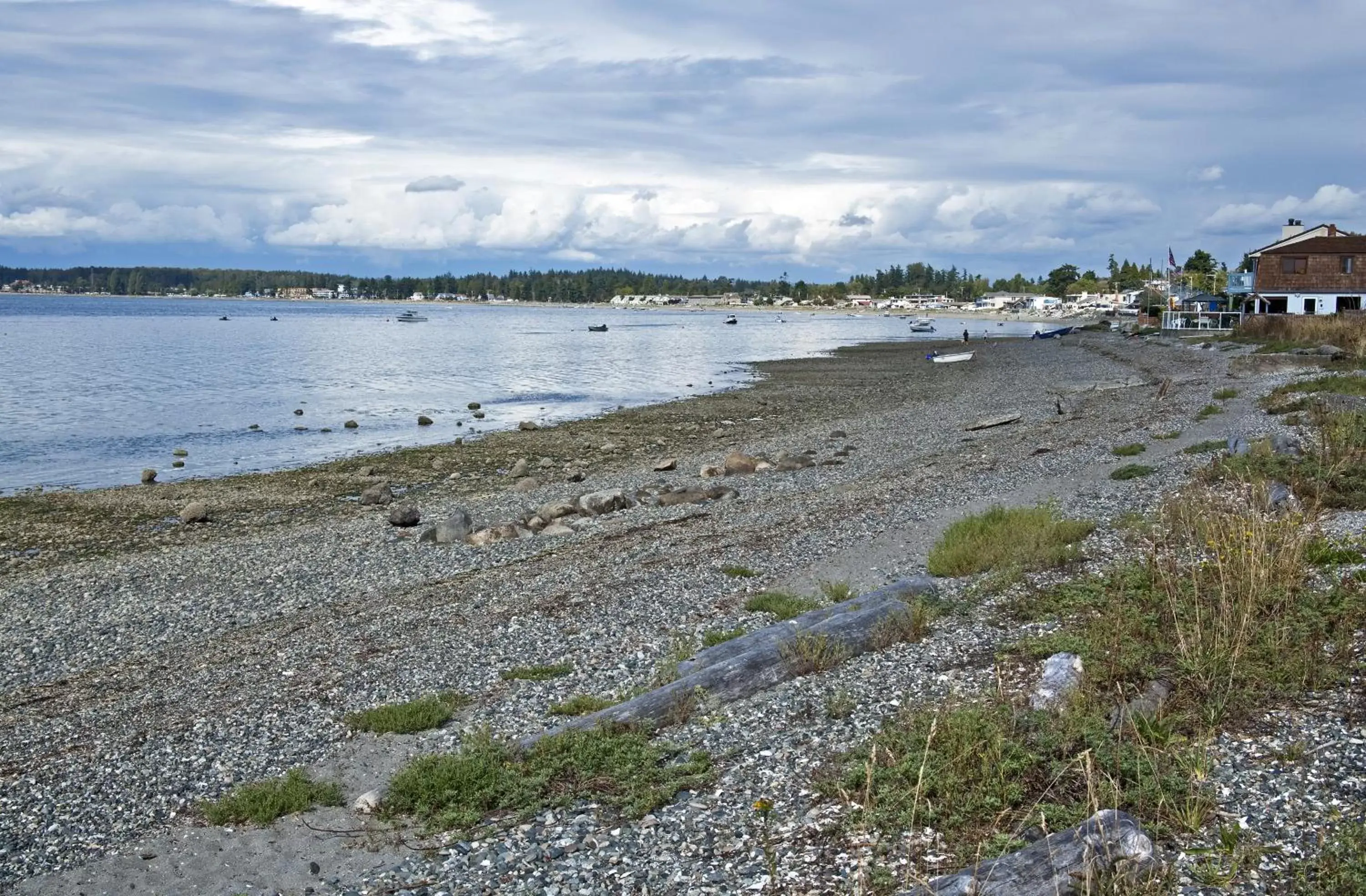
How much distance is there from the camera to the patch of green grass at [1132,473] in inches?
801

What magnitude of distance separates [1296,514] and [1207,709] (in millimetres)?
5548

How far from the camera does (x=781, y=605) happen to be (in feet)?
45.9

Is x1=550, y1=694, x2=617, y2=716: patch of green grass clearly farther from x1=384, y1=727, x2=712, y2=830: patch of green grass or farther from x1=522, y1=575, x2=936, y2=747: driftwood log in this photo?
x1=384, y1=727, x2=712, y2=830: patch of green grass

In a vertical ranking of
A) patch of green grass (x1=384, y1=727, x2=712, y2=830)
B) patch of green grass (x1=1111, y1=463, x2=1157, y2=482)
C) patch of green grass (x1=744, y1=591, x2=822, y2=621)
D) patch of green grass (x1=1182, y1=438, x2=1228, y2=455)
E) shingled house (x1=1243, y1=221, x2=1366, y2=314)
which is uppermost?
shingled house (x1=1243, y1=221, x2=1366, y2=314)

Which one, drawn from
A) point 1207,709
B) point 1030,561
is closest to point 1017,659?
point 1207,709

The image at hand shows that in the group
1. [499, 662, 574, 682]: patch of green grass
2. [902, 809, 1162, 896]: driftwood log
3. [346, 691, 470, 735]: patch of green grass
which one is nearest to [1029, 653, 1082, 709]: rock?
[902, 809, 1162, 896]: driftwood log

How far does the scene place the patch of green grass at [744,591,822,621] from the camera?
13773 millimetres

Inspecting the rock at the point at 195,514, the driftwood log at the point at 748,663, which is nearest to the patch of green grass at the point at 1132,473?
the driftwood log at the point at 748,663

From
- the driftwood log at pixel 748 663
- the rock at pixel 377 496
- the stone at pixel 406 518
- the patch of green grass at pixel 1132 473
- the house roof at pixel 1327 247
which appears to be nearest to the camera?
the driftwood log at pixel 748 663

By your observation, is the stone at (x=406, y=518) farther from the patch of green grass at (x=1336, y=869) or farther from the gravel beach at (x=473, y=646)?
the patch of green grass at (x=1336, y=869)

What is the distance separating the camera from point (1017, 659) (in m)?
9.97

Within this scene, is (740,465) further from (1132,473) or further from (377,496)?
(1132,473)

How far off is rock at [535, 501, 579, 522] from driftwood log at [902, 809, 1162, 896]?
57.4 ft

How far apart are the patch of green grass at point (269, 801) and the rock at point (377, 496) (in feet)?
61.7
